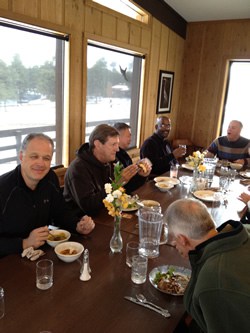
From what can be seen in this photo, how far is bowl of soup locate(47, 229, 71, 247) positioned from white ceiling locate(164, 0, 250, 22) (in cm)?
425

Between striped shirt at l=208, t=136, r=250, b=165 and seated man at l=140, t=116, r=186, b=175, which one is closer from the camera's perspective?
seated man at l=140, t=116, r=186, b=175

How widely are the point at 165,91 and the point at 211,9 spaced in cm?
147

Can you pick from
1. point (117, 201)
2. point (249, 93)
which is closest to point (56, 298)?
point (117, 201)

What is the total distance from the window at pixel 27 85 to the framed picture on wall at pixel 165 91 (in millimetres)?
2412

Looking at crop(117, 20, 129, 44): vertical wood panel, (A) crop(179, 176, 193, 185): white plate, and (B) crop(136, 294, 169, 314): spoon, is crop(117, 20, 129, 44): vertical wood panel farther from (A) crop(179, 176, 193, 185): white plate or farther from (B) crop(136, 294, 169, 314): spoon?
(B) crop(136, 294, 169, 314): spoon

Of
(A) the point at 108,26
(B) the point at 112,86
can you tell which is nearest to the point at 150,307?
(A) the point at 108,26

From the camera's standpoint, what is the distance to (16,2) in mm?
2393

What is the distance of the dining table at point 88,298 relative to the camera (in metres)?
1.05

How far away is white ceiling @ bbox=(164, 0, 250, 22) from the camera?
4480 mm

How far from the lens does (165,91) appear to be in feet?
17.6

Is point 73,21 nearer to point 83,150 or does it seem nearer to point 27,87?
point 27,87

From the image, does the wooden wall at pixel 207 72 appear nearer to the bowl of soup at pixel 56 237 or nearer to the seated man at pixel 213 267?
the bowl of soup at pixel 56 237

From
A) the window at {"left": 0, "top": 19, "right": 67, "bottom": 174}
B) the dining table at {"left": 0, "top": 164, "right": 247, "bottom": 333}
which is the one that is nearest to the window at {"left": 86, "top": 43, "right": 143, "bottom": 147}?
the window at {"left": 0, "top": 19, "right": 67, "bottom": 174}

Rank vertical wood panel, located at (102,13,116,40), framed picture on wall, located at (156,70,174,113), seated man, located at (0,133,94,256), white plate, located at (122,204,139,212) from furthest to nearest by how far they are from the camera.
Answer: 1. framed picture on wall, located at (156,70,174,113)
2. vertical wood panel, located at (102,13,116,40)
3. white plate, located at (122,204,139,212)
4. seated man, located at (0,133,94,256)
